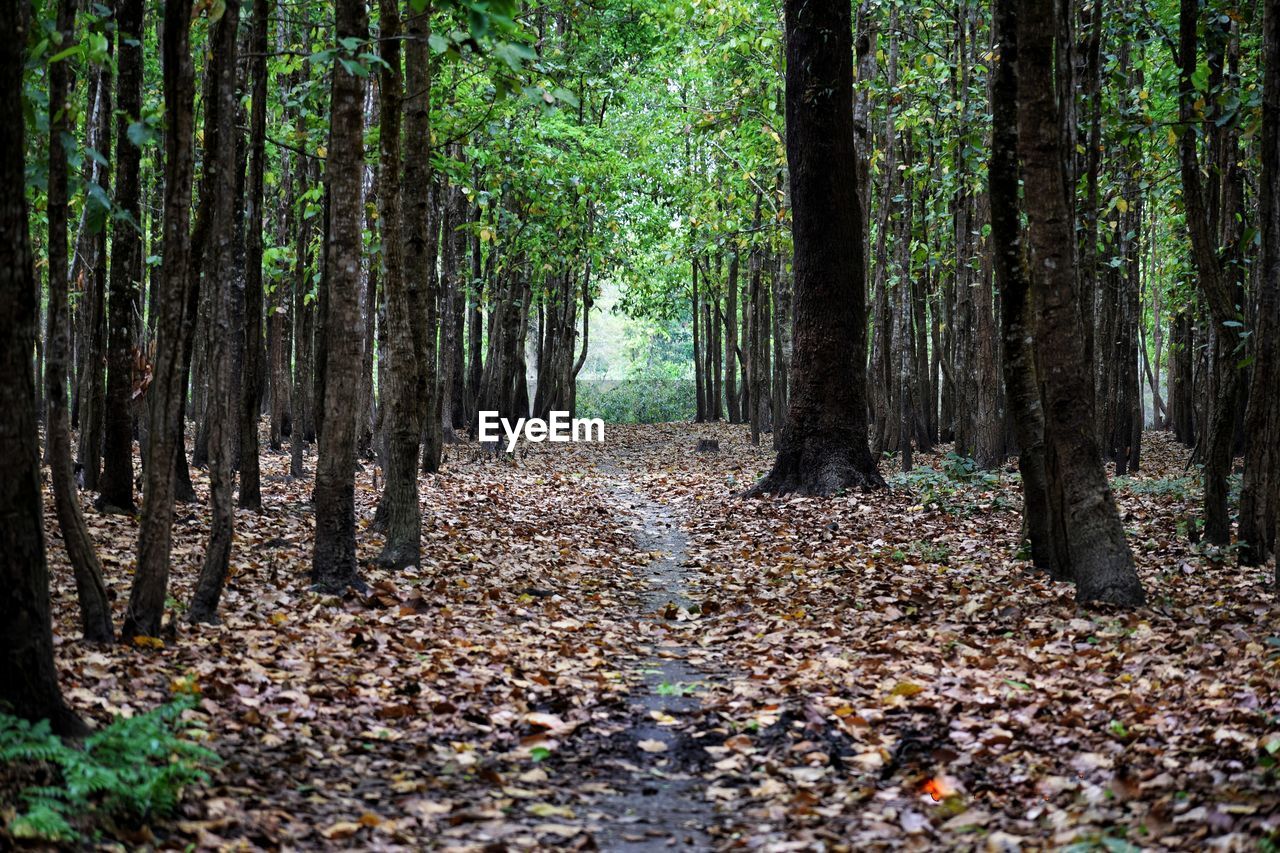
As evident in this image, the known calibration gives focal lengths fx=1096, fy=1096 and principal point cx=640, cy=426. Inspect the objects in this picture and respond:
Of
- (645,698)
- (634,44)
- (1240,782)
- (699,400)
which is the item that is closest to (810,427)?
(645,698)

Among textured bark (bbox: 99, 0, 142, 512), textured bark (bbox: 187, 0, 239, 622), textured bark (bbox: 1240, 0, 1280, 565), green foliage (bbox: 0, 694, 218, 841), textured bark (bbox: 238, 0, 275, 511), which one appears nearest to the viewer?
green foliage (bbox: 0, 694, 218, 841)

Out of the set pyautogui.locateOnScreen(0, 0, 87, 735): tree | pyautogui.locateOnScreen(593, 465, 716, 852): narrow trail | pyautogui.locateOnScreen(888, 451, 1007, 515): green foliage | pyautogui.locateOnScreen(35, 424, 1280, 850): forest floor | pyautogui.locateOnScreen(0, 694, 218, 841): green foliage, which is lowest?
pyautogui.locateOnScreen(593, 465, 716, 852): narrow trail

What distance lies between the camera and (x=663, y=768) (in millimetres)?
5066

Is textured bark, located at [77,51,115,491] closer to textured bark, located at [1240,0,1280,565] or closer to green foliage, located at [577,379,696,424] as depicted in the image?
textured bark, located at [1240,0,1280,565]

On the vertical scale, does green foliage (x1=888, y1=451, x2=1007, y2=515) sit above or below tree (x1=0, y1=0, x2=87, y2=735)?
below

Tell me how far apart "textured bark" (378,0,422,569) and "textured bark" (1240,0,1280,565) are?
6.38 meters

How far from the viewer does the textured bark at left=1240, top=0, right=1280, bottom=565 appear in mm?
7637

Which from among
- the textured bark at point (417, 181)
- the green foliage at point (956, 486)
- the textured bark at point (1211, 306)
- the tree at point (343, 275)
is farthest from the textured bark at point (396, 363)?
the textured bark at point (1211, 306)

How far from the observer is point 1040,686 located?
19.0ft

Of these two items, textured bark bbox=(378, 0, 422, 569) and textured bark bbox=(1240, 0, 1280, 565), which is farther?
textured bark bbox=(378, 0, 422, 569)

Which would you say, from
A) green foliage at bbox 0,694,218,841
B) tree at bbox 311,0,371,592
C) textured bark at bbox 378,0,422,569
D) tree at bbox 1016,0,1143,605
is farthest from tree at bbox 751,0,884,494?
green foliage at bbox 0,694,218,841

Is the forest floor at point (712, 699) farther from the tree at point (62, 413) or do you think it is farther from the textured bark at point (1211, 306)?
the textured bark at point (1211, 306)

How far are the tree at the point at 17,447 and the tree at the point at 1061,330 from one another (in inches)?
237

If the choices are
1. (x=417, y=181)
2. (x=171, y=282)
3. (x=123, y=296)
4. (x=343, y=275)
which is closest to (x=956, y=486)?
(x=417, y=181)
